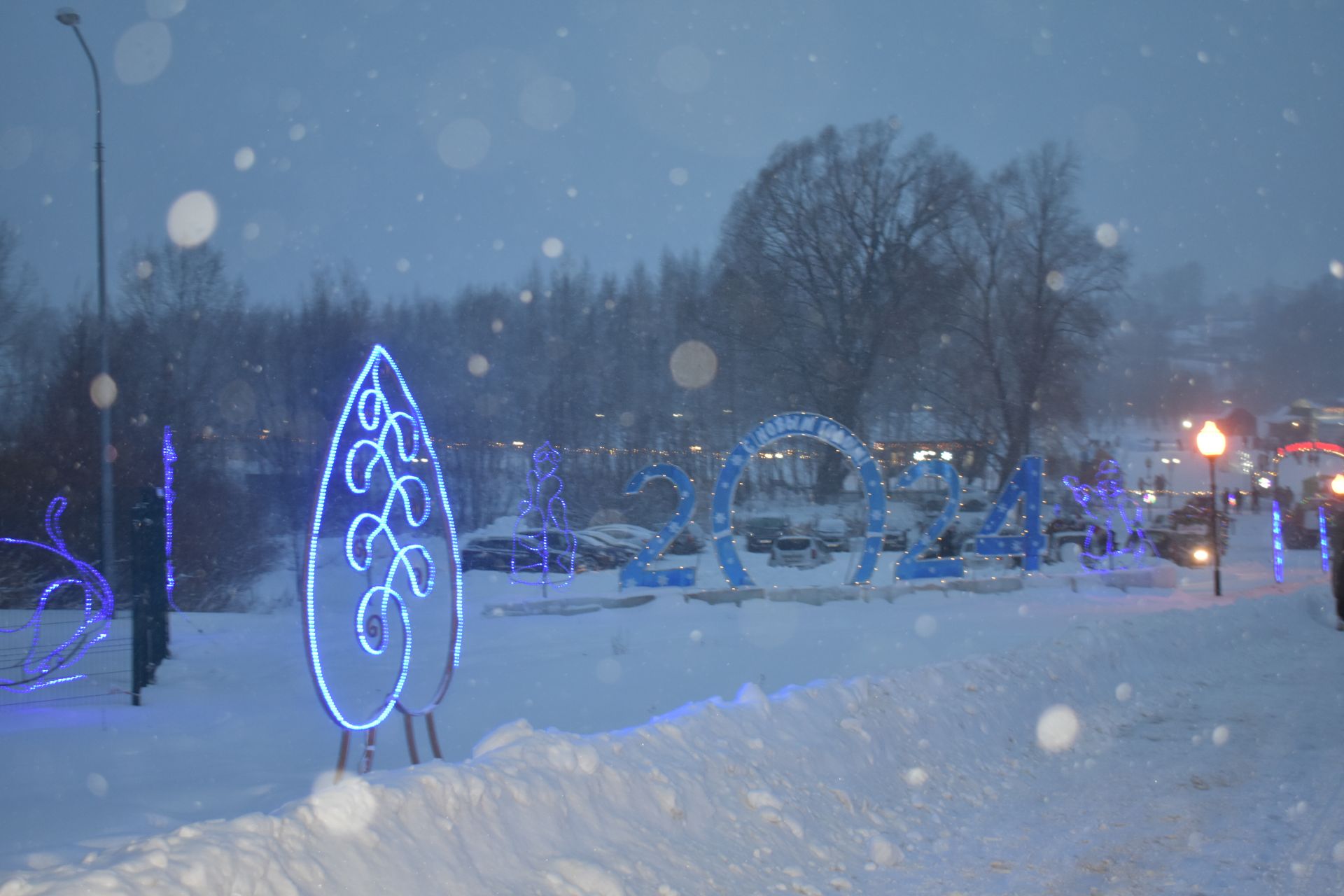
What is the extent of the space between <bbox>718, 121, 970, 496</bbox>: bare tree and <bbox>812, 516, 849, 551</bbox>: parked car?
622 cm

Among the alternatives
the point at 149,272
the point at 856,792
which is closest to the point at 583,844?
the point at 856,792

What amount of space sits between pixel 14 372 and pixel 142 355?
422 cm

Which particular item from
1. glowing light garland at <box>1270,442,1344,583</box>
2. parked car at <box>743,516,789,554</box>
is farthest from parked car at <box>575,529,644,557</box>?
glowing light garland at <box>1270,442,1344,583</box>

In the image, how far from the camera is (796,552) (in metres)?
28.4

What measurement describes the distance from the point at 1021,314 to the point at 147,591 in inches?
1371

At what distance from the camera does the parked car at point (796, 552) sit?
2828 cm

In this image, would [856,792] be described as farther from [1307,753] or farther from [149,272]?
[149,272]

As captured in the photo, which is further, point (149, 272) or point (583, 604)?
point (149, 272)

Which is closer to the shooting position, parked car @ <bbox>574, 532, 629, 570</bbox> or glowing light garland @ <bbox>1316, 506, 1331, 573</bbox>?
glowing light garland @ <bbox>1316, 506, 1331, 573</bbox>

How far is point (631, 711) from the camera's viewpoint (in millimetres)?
9812

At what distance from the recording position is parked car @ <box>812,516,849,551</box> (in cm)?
3145

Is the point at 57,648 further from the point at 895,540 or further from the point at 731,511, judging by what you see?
the point at 895,540

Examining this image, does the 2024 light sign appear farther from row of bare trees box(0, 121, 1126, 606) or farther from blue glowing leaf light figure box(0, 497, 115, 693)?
row of bare trees box(0, 121, 1126, 606)

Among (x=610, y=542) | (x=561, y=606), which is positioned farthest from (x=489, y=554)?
(x=561, y=606)
